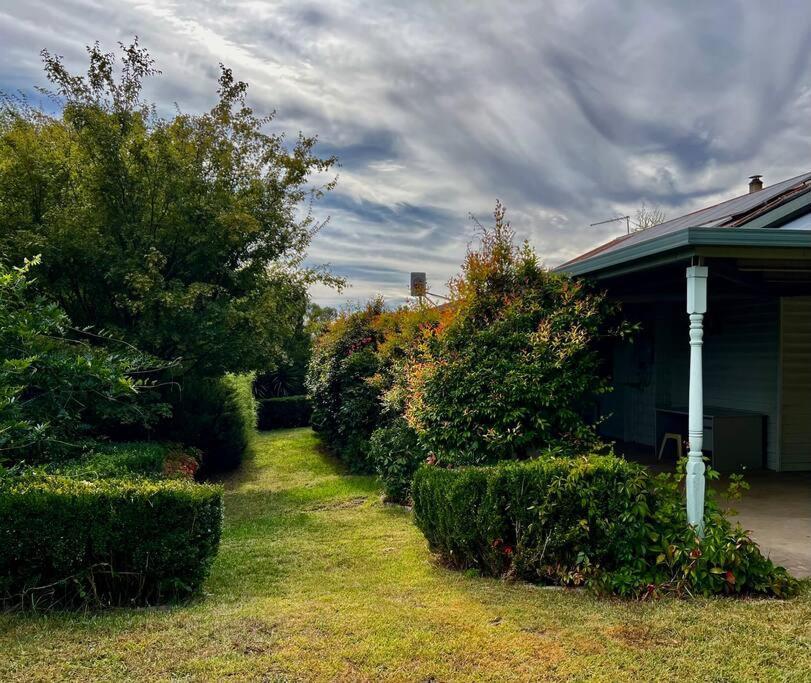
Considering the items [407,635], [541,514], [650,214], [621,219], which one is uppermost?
[650,214]

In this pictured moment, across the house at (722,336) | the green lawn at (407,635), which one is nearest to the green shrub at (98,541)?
the green lawn at (407,635)

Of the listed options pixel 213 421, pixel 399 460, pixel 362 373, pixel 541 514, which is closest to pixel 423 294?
pixel 362 373

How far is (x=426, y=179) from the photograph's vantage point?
11031mm

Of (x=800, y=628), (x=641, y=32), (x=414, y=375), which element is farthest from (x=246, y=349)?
(x=800, y=628)

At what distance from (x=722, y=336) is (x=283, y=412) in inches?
493

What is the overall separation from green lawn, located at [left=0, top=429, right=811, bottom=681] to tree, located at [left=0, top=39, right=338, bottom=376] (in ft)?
16.3

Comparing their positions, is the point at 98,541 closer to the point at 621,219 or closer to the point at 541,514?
the point at 541,514

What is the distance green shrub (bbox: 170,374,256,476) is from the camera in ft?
34.5

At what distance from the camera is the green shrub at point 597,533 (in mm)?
4039

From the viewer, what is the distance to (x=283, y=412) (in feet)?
57.9

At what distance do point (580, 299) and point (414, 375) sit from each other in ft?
6.76

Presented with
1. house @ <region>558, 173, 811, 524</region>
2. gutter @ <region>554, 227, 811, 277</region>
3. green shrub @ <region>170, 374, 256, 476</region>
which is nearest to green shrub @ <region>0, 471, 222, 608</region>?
house @ <region>558, 173, 811, 524</region>

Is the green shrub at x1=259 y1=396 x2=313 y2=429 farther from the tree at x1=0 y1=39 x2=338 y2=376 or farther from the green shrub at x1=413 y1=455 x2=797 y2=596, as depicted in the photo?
the green shrub at x1=413 y1=455 x2=797 y2=596

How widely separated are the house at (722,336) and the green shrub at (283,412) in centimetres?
966
